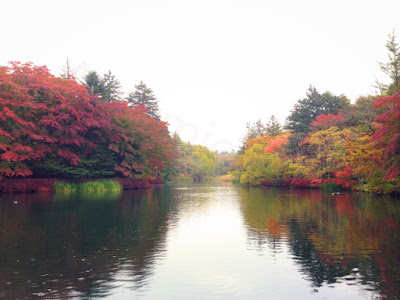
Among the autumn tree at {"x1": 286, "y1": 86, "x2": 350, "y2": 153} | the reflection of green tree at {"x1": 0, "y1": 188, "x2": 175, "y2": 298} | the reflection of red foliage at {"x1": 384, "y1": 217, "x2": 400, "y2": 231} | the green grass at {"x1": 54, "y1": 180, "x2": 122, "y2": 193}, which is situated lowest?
the reflection of red foliage at {"x1": 384, "y1": 217, "x2": 400, "y2": 231}

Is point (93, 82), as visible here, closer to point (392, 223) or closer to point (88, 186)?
point (88, 186)

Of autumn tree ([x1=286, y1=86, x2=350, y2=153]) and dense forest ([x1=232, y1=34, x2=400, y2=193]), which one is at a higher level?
autumn tree ([x1=286, y1=86, x2=350, y2=153])

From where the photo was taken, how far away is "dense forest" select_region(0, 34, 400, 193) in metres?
33.8

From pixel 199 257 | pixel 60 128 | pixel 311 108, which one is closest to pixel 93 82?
pixel 60 128

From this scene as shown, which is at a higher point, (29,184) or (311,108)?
(311,108)

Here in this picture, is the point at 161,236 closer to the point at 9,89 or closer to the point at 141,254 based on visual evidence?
the point at 141,254

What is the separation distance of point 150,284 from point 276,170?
49.5 meters

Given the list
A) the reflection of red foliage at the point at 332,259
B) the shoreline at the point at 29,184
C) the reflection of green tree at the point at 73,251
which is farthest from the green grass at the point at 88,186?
the reflection of red foliage at the point at 332,259

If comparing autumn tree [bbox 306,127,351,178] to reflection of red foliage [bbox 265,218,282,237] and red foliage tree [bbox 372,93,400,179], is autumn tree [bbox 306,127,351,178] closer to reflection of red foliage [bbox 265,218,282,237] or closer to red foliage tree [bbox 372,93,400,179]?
red foliage tree [bbox 372,93,400,179]

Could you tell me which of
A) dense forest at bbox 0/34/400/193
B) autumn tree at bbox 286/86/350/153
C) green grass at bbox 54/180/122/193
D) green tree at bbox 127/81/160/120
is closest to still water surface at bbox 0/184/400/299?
dense forest at bbox 0/34/400/193

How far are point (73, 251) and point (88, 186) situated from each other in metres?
31.1

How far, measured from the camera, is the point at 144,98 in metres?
87.3

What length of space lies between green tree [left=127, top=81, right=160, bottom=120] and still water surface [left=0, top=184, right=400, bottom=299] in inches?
2759

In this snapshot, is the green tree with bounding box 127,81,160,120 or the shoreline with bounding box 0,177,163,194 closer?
the shoreline with bounding box 0,177,163,194
